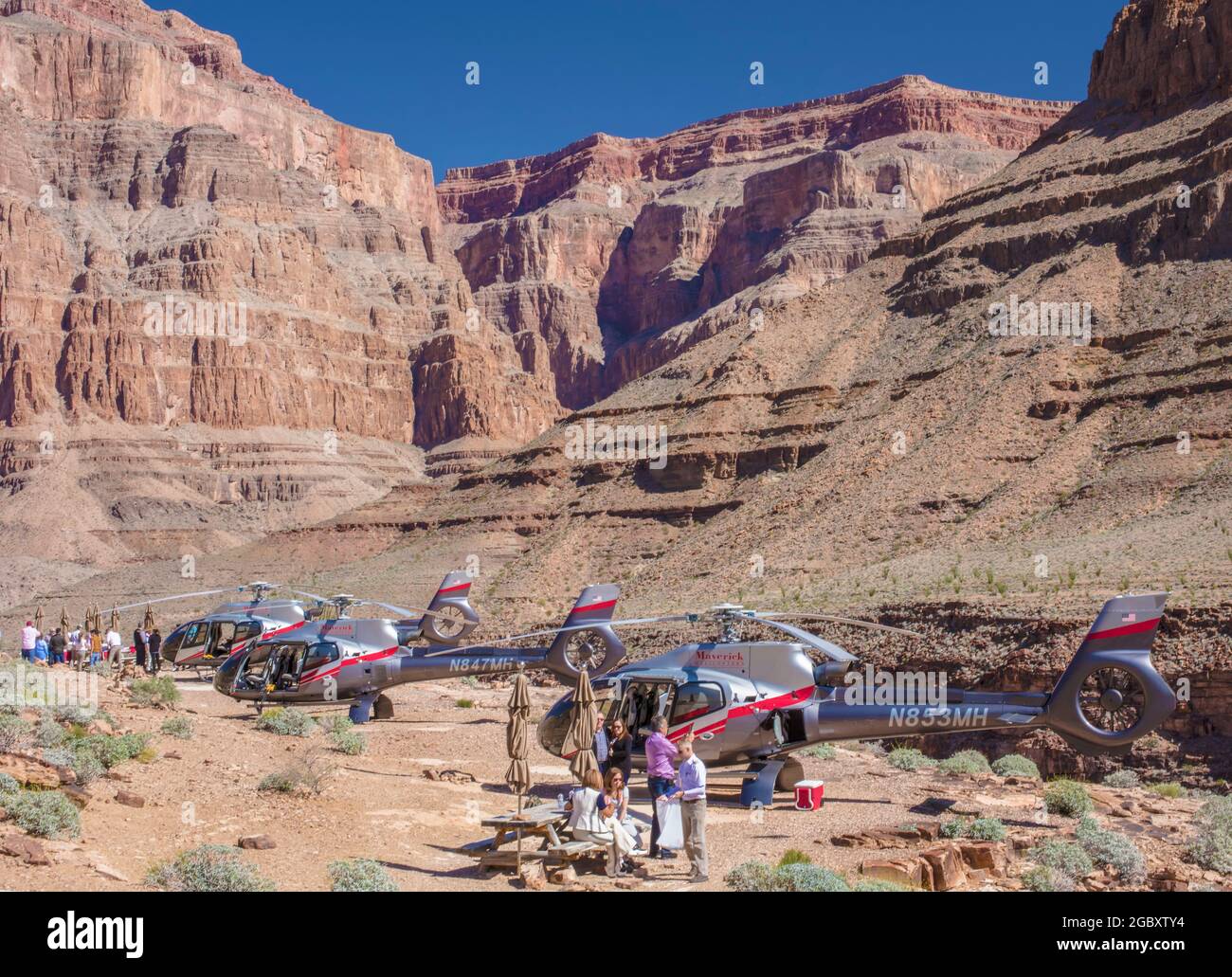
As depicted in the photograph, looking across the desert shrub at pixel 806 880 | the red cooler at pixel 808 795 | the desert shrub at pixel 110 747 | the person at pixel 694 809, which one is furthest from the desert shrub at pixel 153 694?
the desert shrub at pixel 806 880

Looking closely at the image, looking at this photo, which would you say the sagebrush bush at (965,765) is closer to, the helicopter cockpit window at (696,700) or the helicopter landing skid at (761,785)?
the helicopter landing skid at (761,785)

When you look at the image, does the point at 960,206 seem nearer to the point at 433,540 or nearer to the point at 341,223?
the point at 433,540

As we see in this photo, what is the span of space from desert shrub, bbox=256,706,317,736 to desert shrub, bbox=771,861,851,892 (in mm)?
14102

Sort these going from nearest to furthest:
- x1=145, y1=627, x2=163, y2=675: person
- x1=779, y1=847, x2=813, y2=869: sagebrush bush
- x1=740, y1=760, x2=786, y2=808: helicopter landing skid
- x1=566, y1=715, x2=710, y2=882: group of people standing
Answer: x1=566, y1=715, x2=710, y2=882: group of people standing → x1=779, y1=847, x2=813, y2=869: sagebrush bush → x1=740, y1=760, x2=786, y2=808: helicopter landing skid → x1=145, y1=627, x2=163, y2=675: person

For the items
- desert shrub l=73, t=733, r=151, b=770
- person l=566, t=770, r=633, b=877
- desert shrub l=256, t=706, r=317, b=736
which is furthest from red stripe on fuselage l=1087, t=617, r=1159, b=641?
desert shrub l=256, t=706, r=317, b=736

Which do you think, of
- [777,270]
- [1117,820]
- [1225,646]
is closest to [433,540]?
[1225,646]

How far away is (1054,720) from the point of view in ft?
58.4

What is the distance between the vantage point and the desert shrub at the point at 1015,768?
22.5m

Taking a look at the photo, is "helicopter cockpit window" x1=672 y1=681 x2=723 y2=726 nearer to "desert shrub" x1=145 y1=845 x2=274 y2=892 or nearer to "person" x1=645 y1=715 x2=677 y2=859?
"person" x1=645 y1=715 x2=677 y2=859

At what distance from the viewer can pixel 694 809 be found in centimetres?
1386

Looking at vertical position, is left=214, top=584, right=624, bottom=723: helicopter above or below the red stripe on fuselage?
below

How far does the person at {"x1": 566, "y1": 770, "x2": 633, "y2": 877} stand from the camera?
46.3 feet

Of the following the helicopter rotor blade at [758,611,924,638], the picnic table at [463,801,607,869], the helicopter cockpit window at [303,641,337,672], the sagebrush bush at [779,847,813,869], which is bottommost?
the sagebrush bush at [779,847,813,869]

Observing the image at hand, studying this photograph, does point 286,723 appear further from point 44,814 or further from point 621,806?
point 621,806
